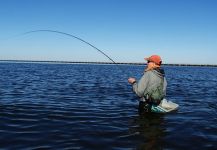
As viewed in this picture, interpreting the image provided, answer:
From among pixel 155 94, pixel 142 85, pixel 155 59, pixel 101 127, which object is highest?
pixel 155 59

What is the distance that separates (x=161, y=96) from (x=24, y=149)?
207 inches

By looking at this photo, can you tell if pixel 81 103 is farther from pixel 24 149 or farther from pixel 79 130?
pixel 24 149

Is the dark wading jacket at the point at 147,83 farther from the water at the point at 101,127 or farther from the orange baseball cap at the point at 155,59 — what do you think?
the water at the point at 101,127

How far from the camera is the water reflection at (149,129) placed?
806 cm

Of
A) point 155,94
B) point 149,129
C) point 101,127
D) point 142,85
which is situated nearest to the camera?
point 149,129

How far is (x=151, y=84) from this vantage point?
418 inches

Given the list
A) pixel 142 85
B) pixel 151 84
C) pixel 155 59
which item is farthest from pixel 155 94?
pixel 155 59

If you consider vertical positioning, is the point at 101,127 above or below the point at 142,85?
below

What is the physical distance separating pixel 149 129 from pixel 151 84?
161 cm

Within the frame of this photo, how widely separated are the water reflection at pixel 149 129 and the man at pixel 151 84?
0.51m

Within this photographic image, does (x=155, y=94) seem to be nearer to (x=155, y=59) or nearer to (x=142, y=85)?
(x=142, y=85)

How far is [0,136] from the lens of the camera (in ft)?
27.5

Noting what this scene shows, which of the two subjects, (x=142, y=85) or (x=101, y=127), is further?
(x=142, y=85)

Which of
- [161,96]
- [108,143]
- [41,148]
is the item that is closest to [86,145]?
[108,143]
